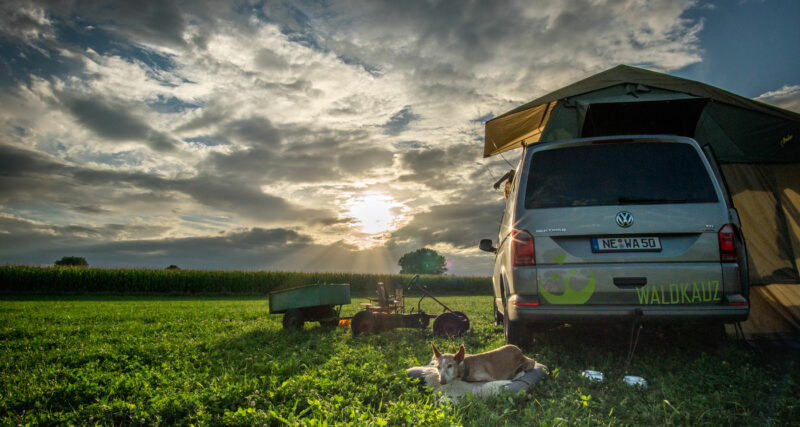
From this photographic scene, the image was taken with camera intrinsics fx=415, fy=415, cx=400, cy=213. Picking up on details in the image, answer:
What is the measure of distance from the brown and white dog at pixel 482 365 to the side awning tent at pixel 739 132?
362 centimetres

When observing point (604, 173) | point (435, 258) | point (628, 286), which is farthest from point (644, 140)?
point (435, 258)

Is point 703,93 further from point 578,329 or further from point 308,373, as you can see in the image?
point 308,373

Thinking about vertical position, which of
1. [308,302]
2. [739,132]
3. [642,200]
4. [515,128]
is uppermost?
[515,128]

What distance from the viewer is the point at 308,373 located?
441 cm

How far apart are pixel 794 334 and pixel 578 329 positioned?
Answer: 8.55 feet

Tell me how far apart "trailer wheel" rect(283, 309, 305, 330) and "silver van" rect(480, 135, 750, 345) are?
17.6 ft

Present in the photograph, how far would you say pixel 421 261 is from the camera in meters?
81.6

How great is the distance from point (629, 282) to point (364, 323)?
5137mm

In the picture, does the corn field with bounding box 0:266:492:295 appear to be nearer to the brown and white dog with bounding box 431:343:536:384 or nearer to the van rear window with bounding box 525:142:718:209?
the brown and white dog with bounding box 431:343:536:384

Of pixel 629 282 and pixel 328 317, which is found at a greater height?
pixel 629 282

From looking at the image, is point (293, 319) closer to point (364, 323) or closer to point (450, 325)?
point (364, 323)

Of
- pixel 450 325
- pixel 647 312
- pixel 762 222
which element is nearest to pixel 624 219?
pixel 647 312

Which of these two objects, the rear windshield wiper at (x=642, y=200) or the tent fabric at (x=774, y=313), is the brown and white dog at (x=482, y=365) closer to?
the rear windshield wiper at (x=642, y=200)

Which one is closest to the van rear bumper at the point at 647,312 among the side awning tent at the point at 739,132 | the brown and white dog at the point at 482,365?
the brown and white dog at the point at 482,365
